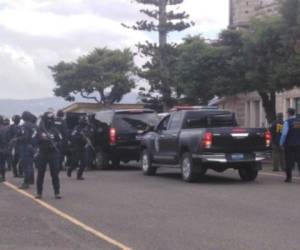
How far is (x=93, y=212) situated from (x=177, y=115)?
288 inches

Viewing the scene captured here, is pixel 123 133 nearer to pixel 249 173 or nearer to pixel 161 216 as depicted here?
pixel 249 173

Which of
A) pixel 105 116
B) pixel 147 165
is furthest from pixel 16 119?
pixel 147 165

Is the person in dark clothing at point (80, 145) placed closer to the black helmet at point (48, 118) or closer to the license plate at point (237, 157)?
the black helmet at point (48, 118)

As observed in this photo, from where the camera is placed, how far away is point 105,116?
24391 millimetres

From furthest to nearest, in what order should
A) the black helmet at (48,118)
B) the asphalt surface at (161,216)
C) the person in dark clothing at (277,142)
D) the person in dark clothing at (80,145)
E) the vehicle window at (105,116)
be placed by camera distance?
the vehicle window at (105,116)
the person in dark clothing at (277,142)
the person in dark clothing at (80,145)
the black helmet at (48,118)
the asphalt surface at (161,216)

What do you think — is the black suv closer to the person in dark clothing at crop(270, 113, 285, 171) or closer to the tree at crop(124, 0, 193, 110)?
the person in dark clothing at crop(270, 113, 285, 171)

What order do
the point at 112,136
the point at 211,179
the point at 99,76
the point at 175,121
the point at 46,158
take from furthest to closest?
1. the point at 99,76
2. the point at 112,136
3. the point at 175,121
4. the point at 211,179
5. the point at 46,158

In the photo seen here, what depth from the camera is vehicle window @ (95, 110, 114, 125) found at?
2394 cm

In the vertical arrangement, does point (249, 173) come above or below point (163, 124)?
below

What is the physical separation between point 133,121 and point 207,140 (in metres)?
6.29

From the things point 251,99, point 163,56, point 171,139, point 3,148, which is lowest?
point 3,148

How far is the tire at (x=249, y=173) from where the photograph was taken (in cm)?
1880

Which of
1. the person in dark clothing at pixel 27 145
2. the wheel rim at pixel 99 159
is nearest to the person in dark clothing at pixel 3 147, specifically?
the person in dark clothing at pixel 27 145

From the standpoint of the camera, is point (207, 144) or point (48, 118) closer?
point (48, 118)
